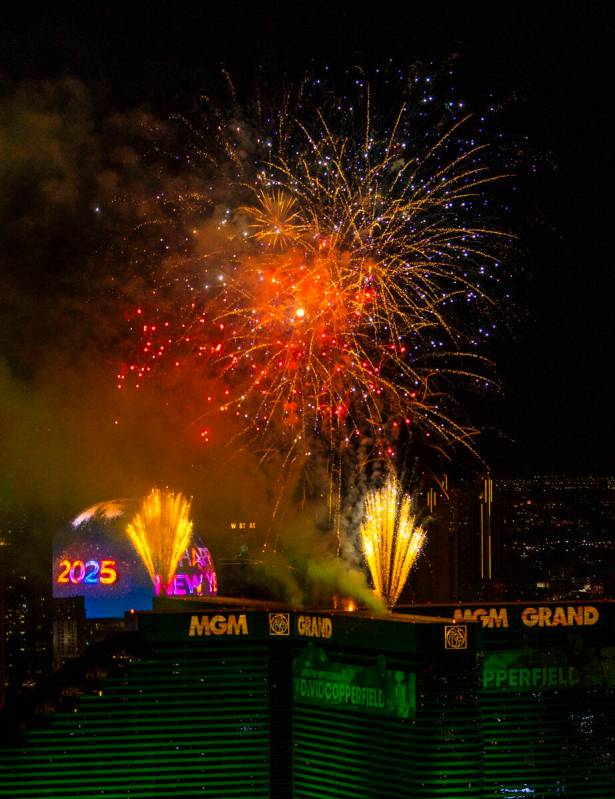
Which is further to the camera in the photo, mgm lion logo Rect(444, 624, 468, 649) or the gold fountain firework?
the gold fountain firework

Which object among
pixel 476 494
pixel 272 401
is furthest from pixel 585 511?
pixel 272 401

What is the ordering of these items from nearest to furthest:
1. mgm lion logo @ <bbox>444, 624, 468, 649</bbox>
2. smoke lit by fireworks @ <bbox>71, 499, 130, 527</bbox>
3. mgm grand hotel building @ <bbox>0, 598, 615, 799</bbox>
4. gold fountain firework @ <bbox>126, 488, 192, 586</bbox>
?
mgm lion logo @ <bbox>444, 624, 468, 649</bbox> → mgm grand hotel building @ <bbox>0, 598, 615, 799</bbox> → gold fountain firework @ <bbox>126, 488, 192, 586</bbox> → smoke lit by fireworks @ <bbox>71, 499, 130, 527</bbox>

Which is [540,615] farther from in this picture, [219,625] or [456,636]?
[219,625]

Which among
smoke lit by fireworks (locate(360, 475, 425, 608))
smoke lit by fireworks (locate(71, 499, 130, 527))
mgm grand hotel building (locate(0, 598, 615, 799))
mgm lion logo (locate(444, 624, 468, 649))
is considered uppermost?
smoke lit by fireworks (locate(71, 499, 130, 527))

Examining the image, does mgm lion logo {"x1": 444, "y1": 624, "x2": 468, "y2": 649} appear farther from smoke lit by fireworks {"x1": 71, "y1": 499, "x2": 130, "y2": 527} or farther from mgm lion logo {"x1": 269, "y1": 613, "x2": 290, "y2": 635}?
smoke lit by fireworks {"x1": 71, "y1": 499, "x2": 130, "y2": 527}

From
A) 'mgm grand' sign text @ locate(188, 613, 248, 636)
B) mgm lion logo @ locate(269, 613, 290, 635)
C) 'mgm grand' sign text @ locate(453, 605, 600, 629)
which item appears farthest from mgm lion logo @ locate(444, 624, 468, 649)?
'mgm grand' sign text @ locate(188, 613, 248, 636)

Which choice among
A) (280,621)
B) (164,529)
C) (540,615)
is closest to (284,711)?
(280,621)

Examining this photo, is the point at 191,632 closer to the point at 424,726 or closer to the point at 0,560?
the point at 424,726
